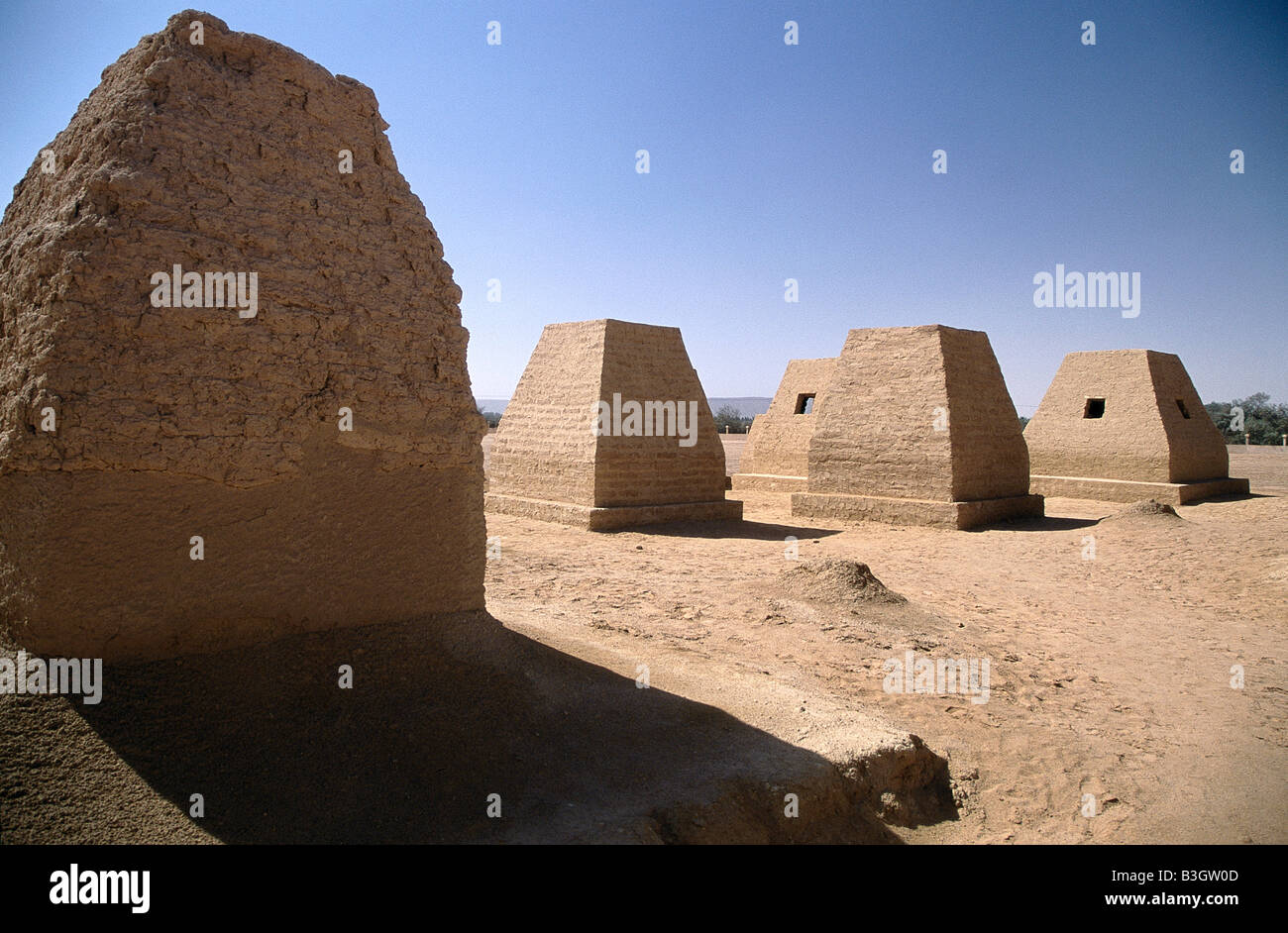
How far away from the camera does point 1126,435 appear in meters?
14.7

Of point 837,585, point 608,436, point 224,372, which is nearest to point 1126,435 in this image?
point 608,436

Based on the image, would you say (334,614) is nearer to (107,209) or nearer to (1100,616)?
(107,209)

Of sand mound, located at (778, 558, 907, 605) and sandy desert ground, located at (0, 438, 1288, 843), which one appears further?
sand mound, located at (778, 558, 907, 605)

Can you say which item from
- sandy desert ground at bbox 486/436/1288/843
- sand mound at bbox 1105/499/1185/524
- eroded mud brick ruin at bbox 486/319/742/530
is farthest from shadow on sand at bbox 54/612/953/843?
sand mound at bbox 1105/499/1185/524

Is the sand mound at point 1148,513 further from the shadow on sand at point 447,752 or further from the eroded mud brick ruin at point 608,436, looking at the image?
the shadow on sand at point 447,752

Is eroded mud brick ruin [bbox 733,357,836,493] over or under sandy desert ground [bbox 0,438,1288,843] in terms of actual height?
over

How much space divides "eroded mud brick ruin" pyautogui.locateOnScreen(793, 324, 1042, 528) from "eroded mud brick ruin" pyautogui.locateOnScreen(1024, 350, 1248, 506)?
115 inches

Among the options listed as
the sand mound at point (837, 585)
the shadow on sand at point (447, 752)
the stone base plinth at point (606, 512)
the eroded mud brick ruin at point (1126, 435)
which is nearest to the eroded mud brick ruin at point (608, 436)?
the stone base plinth at point (606, 512)

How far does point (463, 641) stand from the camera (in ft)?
11.7

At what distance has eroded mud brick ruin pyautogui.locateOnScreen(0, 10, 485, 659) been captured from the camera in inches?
105

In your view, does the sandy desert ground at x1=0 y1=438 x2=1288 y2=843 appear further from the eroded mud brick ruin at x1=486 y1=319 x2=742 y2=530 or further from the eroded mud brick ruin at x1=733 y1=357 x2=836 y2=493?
the eroded mud brick ruin at x1=733 y1=357 x2=836 y2=493

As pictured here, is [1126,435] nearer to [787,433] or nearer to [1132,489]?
[1132,489]

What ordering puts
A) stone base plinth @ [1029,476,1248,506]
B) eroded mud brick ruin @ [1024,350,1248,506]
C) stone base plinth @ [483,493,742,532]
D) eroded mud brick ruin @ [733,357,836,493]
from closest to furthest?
stone base plinth @ [483,493,742,532] → stone base plinth @ [1029,476,1248,506] → eroded mud brick ruin @ [1024,350,1248,506] → eroded mud brick ruin @ [733,357,836,493]

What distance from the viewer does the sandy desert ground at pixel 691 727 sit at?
2.56 m
